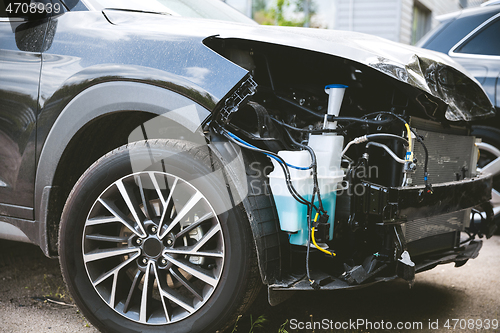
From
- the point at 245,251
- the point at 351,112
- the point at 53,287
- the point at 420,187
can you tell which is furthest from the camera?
the point at 53,287

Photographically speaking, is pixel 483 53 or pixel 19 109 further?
pixel 483 53

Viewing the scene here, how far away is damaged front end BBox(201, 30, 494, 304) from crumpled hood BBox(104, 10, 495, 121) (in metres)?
0.01

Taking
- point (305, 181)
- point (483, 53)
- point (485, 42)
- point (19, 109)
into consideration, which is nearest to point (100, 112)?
point (19, 109)

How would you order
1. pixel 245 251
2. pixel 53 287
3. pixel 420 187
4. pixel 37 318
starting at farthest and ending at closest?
pixel 53 287 < pixel 37 318 < pixel 420 187 < pixel 245 251

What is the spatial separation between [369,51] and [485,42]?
2969mm

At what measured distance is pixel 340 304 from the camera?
8.43 ft

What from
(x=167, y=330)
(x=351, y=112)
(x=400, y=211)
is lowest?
(x=167, y=330)

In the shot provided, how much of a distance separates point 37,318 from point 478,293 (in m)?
2.67

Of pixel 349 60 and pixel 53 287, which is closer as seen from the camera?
pixel 349 60

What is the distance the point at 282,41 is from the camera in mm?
1841

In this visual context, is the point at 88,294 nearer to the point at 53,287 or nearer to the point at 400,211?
the point at 53,287

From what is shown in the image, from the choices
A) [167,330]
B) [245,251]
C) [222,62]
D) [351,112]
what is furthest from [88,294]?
[351,112]

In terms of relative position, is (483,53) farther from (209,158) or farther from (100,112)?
(100,112)

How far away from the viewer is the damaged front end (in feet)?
6.12
